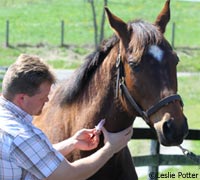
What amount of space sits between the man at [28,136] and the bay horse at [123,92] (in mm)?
694

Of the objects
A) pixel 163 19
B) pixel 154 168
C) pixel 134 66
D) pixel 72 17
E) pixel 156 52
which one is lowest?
pixel 72 17

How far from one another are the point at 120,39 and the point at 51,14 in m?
32.7

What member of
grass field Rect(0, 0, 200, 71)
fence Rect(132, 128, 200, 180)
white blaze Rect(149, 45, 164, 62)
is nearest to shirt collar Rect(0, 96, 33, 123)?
white blaze Rect(149, 45, 164, 62)

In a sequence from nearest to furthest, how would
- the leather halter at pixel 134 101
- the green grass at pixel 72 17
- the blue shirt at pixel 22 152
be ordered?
the blue shirt at pixel 22 152 → the leather halter at pixel 134 101 → the green grass at pixel 72 17

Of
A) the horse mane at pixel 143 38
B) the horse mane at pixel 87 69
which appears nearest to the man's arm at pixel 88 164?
A: the horse mane at pixel 143 38

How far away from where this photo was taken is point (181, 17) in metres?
37.8

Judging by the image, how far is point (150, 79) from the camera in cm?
386

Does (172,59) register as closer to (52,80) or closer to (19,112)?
(52,80)

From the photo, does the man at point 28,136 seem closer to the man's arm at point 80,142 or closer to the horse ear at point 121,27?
the man's arm at point 80,142

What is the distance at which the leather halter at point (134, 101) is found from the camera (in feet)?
12.3

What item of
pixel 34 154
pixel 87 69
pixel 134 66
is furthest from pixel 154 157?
pixel 34 154

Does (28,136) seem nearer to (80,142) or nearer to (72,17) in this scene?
(80,142)

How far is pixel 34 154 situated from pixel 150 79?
121cm

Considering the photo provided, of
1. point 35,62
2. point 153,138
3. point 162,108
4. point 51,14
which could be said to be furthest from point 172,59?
point 51,14
